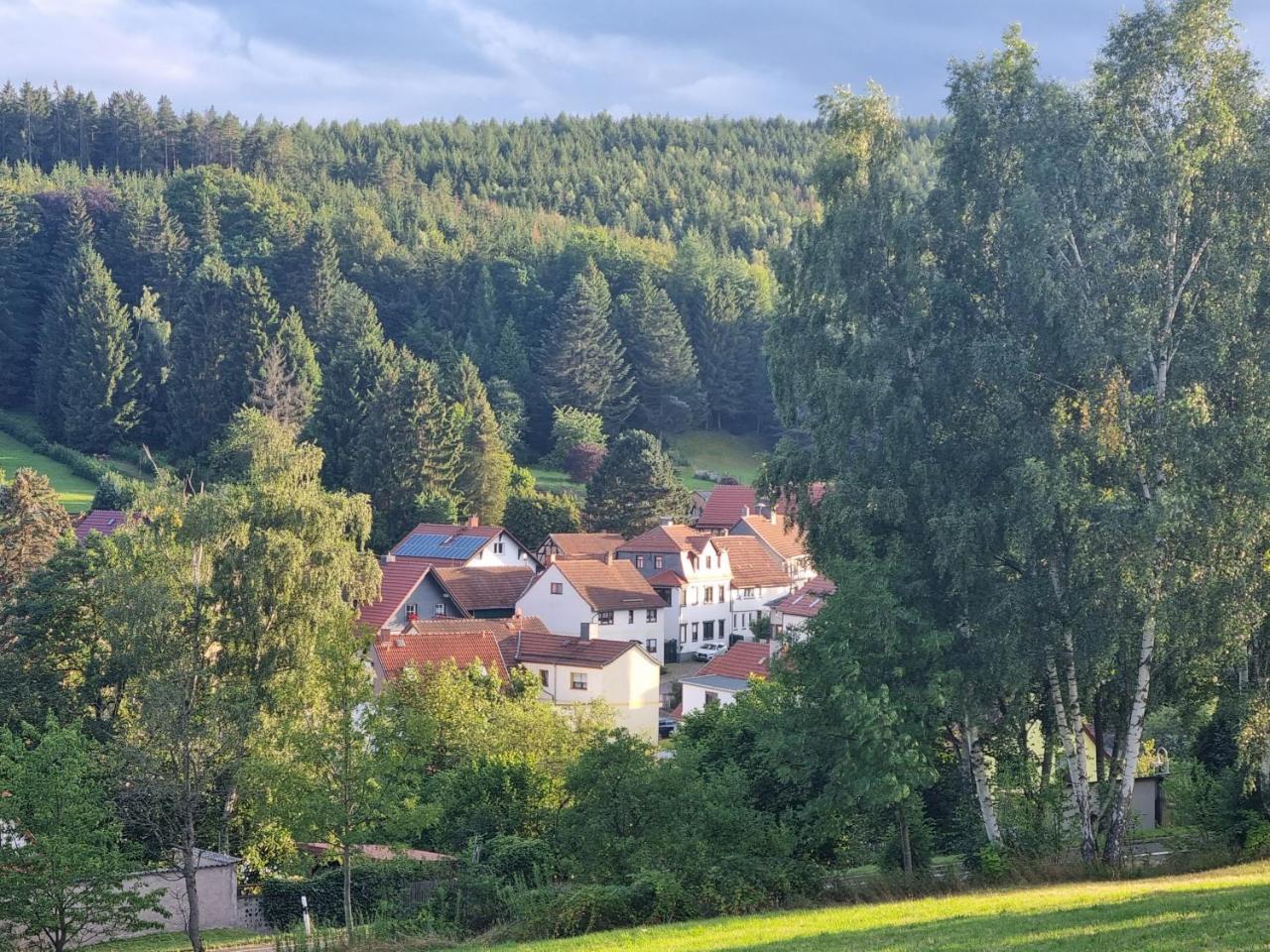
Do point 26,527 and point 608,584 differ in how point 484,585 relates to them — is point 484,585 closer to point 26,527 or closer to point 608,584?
point 608,584

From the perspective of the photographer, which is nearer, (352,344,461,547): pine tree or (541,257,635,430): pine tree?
(352,344,461,547): pine tree

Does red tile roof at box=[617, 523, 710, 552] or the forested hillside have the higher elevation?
the forested hillside

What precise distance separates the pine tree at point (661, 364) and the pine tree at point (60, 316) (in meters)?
44.1

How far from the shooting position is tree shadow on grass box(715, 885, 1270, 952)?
16406 mm

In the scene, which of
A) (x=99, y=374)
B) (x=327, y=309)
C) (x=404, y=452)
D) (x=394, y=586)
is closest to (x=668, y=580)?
(x=394, y=586)

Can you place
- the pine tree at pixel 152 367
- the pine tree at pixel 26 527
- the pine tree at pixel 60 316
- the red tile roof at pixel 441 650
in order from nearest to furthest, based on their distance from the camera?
1. the pine tree at pixel 26 527
2. the red tile roof at pixel 441 650
3. the pine tree at pixel 152 367
4. the pine tree at pixel 60 316

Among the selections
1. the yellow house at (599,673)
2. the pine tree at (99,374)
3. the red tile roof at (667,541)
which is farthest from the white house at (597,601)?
the pine tree at (99,374)

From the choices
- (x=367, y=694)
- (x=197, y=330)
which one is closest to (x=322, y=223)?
(x=197, y=330)

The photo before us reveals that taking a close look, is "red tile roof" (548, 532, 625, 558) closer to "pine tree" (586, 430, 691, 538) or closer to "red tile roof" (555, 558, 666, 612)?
"red tile roof" (555, 558, 666, 612)

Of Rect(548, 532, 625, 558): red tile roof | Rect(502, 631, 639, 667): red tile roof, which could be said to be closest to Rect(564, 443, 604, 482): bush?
Rect(548, 532, 625, 558): red tile roof

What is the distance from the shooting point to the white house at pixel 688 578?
7094cm

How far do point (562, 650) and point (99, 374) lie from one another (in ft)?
192

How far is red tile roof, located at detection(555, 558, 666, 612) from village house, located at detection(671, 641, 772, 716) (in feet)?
41.3

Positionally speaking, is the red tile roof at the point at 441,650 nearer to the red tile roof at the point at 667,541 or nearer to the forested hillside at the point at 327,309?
the red tile roof at the point at 667,541
